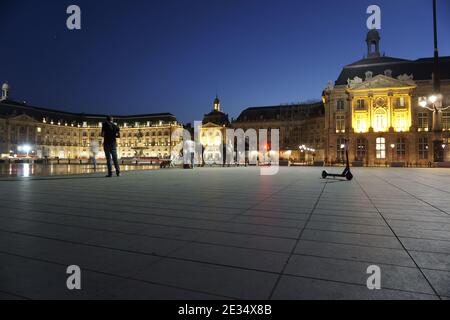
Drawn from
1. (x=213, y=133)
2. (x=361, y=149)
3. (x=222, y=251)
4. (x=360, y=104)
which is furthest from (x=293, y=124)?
(x=222, y=251)

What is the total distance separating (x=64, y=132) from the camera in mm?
131625

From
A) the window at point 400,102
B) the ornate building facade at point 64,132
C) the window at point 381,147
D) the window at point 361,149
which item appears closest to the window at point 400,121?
the window at point 400,102

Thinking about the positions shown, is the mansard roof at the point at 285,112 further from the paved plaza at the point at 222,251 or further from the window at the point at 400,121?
the paved plaza at the point at 222,251

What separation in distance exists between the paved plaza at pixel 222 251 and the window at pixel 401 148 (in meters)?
56.5

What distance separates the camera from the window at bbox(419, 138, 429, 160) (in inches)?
2172

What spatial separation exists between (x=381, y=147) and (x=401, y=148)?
3276mm

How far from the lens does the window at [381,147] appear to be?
57.4 meters

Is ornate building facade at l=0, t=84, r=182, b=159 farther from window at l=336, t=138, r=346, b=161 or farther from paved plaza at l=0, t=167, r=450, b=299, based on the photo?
paved plaza at l=0, t=167, r=450, b=299

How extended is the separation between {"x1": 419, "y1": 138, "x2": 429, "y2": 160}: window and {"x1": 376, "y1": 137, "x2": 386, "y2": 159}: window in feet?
19.1

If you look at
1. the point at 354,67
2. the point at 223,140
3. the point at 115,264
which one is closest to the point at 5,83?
the point at 223,140

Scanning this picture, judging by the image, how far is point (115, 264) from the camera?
10.8 ft

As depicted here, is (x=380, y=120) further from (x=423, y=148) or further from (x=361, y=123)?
(x=423, y=148)
